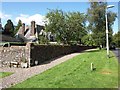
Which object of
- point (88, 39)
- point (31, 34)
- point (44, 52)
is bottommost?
point (44, 52)

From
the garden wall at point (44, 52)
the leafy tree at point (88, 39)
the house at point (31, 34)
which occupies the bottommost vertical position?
the garden wall at point (44, 52)

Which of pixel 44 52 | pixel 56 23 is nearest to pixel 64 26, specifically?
pixel 56 23

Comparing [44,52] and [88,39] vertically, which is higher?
[88,39]

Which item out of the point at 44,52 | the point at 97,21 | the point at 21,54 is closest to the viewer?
the point at 21,54

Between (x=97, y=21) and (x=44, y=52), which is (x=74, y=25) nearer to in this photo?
(x=97, y=21)

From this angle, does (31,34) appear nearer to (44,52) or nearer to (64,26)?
(64,26)

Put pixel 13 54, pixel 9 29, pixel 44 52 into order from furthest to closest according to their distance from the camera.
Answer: pixel 9 29 < pixel 44 52 < pixel 13 54

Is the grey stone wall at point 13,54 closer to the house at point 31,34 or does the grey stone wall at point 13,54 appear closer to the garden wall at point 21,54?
the garden wall at point 21,54

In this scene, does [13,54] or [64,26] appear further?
[64,26]

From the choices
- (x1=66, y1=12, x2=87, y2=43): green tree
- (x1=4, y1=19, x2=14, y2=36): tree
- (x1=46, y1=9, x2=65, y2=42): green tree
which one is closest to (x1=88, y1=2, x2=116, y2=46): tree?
(x1=66, y1=12, x2=87, y2=43): green tree

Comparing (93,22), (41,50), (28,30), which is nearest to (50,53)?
(41,50)

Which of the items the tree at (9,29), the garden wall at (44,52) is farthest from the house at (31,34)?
the garden wall at (44,52)

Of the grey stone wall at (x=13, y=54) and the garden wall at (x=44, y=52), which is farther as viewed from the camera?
the garden wall at (x=44, y=52)

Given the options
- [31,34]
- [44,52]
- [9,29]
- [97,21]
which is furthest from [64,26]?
[9,29]
